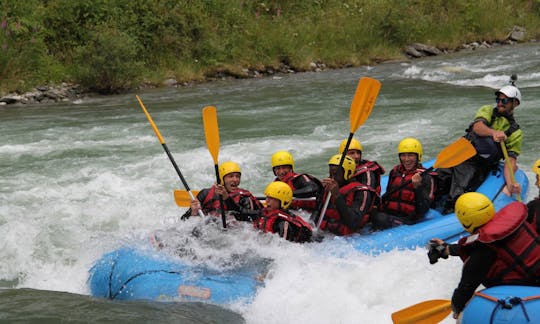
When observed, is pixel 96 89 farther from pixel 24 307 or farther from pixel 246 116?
pixel 24 307

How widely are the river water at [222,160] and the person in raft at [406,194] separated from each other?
427 millimetres

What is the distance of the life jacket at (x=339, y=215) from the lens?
16.1 feet

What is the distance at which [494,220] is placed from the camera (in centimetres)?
306

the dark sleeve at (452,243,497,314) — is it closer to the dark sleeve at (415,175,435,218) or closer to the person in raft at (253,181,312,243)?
the person in raft at (253,181,312,243)

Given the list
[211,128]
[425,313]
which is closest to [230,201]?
[211,128]

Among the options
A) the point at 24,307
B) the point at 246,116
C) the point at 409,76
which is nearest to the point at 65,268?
the point at 24,307

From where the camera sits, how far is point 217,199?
16.6 ft

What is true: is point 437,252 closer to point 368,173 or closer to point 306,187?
point 368,173

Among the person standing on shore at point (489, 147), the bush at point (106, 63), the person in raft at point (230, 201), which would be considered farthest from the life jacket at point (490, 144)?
the bush at point (106, 63)

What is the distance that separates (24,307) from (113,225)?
251 centimetres

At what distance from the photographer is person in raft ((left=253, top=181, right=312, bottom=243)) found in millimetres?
4582

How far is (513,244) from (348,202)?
1.95 metres

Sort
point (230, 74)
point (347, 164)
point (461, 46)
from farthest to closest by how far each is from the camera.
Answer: point (461, 46), point (230, 74), point (347, 164)

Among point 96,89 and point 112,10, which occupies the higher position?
point 112,10
